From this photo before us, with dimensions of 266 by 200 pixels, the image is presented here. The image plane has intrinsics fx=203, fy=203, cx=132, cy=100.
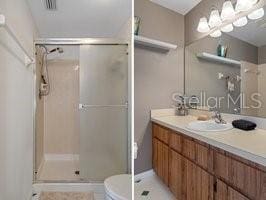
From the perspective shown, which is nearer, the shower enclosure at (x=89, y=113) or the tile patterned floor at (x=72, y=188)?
the shower enclosure at (x=89, y=113)

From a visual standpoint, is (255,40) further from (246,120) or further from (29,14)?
(29,14)

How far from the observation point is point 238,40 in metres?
1.00

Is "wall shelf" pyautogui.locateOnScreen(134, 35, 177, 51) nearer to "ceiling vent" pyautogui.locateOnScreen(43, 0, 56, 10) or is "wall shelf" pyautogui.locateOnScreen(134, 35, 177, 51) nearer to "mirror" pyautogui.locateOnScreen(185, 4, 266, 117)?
"mirror" pyautogui.locateOnScreen(185, 4, 266, 117)

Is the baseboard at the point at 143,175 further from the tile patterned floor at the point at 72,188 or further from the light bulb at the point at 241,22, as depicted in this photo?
the tile patterned floor at the point at 72,188

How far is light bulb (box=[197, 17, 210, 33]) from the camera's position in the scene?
2.73 feet

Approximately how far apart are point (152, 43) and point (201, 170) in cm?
60

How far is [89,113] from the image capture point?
6.94 feet

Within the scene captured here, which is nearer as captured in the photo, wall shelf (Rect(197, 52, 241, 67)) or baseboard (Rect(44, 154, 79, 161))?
wall shelf (Rect(197, 52, 241, 67))

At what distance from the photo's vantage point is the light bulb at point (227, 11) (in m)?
0.85

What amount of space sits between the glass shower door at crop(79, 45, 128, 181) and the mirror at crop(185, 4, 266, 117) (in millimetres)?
877

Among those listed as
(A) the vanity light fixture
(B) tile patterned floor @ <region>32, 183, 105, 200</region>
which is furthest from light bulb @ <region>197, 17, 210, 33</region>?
(B) tile patterned floor @ <region>32, 183, 105, 200</region>

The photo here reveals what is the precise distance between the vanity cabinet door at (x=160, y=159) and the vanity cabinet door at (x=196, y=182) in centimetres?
10

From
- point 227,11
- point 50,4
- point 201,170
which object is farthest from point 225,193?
point 50,4

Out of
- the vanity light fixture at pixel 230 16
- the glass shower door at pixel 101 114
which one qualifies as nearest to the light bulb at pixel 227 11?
the vanity light fixture at pixel 230 16
